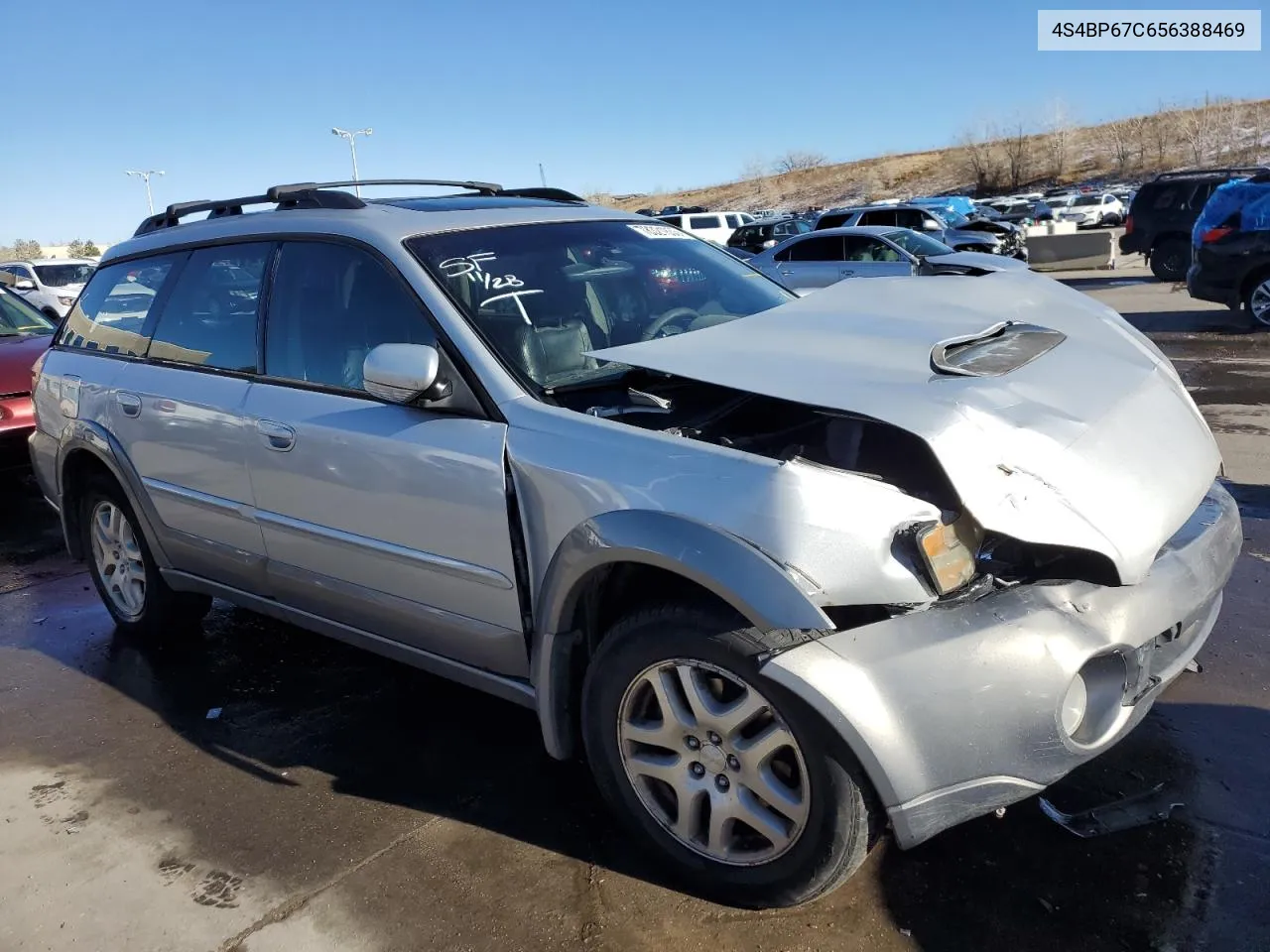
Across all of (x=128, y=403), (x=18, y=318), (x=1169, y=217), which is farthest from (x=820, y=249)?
(x=128, y=403)

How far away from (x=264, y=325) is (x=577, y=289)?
1157 mm

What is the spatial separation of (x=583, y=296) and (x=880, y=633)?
5.44 ft

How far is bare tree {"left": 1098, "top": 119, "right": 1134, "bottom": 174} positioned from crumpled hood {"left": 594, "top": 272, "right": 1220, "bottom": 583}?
238 feet

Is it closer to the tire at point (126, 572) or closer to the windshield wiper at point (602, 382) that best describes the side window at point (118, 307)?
the tire at point (126, 572)

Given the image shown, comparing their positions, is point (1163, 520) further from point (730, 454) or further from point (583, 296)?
point (583, 296)

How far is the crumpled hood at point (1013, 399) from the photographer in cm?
226

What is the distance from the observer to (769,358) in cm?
265

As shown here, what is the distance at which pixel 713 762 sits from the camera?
247 centimetres

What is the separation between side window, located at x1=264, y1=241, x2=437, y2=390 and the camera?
3152mm

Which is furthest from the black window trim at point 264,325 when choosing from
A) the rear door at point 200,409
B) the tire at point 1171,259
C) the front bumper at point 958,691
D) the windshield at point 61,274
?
the windshield at point 61,274

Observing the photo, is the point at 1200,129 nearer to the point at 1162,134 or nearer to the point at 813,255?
the point at 1162,134

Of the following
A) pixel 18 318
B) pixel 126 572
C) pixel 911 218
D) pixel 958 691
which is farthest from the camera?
pixel 911 218

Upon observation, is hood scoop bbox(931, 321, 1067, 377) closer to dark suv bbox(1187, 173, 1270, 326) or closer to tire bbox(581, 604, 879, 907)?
tire bbox(581, 604, 879, 907)

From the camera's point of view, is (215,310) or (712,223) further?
(712,223)
